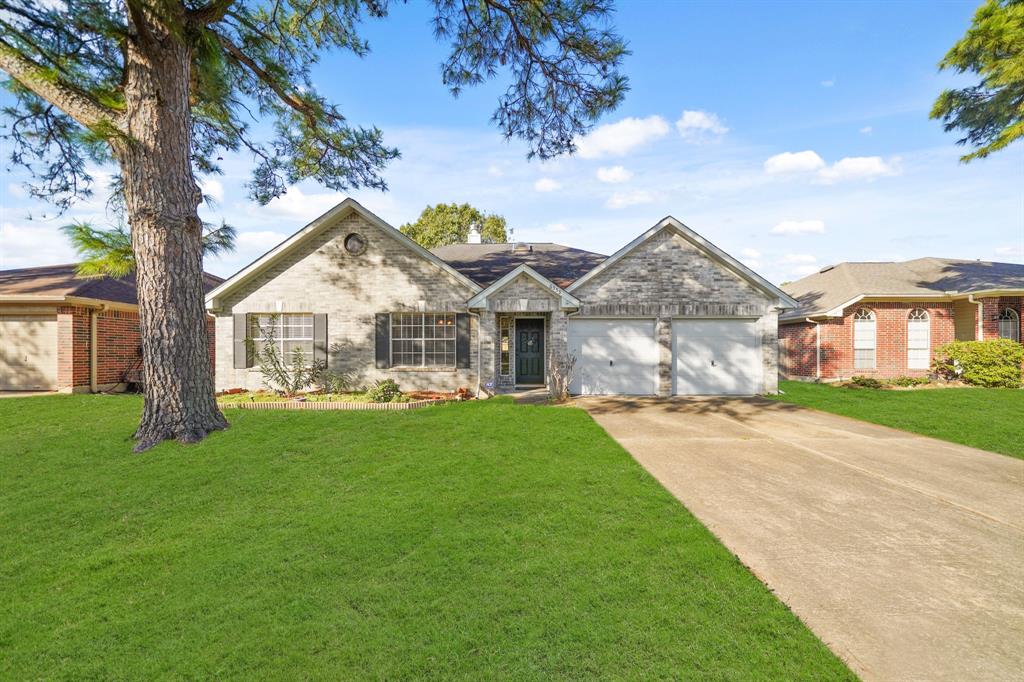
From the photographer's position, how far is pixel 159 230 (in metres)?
7.52

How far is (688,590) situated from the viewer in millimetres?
3346

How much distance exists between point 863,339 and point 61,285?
87.3ft

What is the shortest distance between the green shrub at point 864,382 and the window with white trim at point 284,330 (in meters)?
17.8

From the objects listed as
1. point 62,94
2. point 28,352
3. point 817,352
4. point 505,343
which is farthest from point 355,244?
point 817,352

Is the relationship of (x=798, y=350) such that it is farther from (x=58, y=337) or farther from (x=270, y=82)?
(x=58, y=337)

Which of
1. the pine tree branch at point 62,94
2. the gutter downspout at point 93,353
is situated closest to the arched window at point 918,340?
the pine tree branch at point 62,94

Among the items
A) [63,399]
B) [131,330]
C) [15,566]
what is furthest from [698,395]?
[131,330]

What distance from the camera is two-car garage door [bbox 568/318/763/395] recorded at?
42.7 feet

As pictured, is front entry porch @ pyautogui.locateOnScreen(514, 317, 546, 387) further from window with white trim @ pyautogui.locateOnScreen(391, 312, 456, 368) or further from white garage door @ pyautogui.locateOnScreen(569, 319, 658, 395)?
window with white trim @ pyautogui.locateOnScreen(391, 312, 456, 368)

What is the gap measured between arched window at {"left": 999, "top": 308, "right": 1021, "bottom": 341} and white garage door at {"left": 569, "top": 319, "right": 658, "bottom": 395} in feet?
42.7

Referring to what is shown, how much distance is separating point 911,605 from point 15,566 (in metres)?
7.42

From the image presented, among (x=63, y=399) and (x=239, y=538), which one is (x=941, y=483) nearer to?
(x=239, y=538)

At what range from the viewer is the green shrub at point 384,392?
1142 centimetres

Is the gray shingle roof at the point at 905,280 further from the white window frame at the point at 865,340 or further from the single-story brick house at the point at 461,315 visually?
the single-story brick house at the point at 461,315
